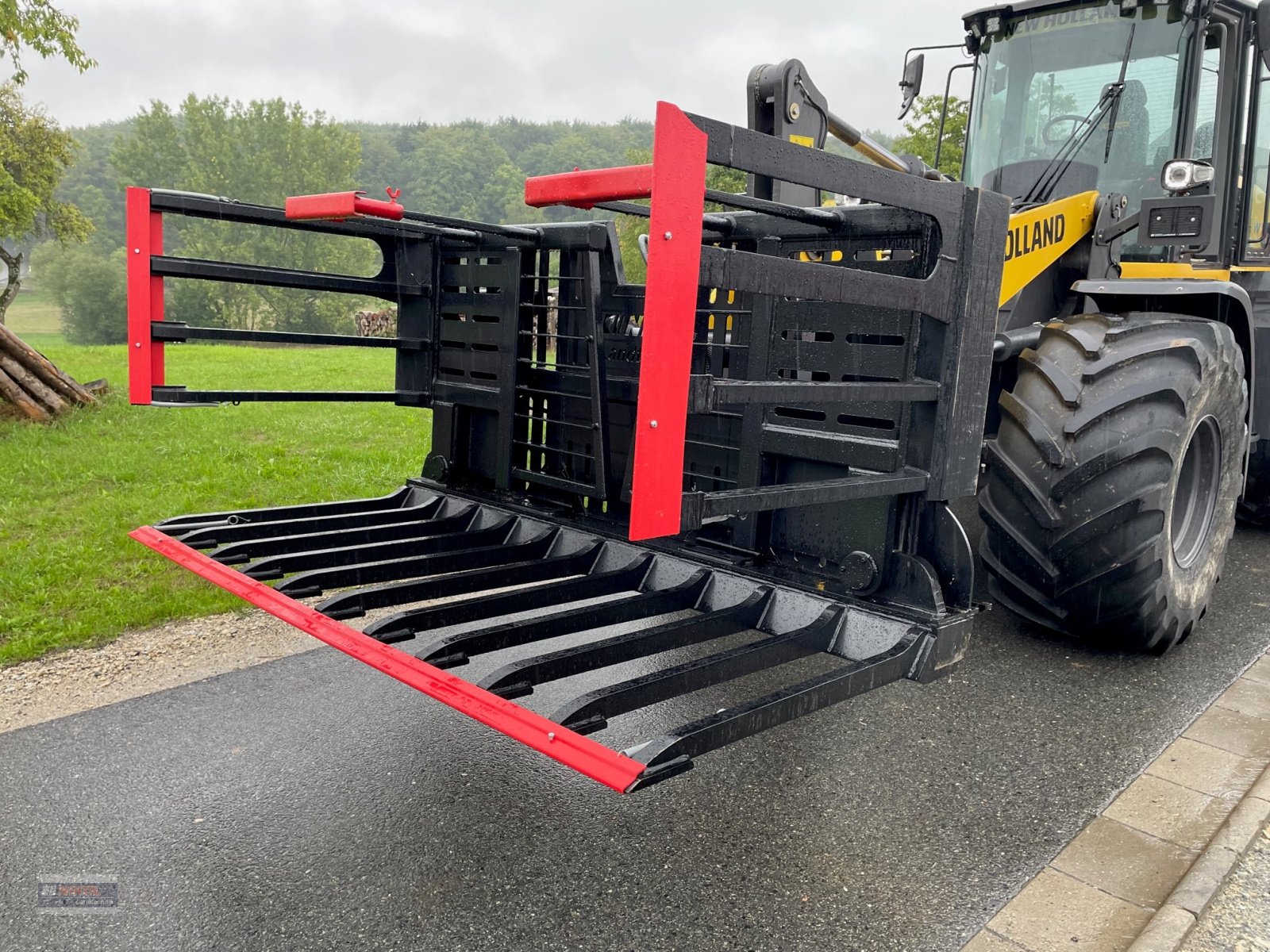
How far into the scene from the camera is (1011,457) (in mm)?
3523

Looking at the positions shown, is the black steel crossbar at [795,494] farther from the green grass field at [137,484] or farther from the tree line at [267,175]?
the tree line at [267,175]

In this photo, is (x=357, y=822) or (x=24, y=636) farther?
(x=24, y=636)

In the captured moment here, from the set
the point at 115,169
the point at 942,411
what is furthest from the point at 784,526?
the point at 115,169

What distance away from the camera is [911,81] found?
511cm

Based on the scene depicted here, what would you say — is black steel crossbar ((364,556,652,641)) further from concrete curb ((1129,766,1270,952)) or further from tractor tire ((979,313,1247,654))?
concrete curb ((1129,766,1270,952))

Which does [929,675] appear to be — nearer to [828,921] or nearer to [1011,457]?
[828,921]

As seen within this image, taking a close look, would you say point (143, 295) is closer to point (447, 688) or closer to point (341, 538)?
point (341, 538)

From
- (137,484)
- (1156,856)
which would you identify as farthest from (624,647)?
(137,484)

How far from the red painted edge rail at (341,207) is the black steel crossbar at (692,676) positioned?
167 centimetres

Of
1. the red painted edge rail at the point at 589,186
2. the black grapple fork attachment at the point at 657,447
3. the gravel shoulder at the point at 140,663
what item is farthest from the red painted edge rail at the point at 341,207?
the gravel shoulder at the point at 140,663

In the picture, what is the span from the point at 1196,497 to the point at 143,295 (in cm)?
419

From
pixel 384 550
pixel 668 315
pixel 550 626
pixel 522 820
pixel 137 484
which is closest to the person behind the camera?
pixel 668 315

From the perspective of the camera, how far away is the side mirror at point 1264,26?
3.88 metres

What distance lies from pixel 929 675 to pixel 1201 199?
8.45 feet
